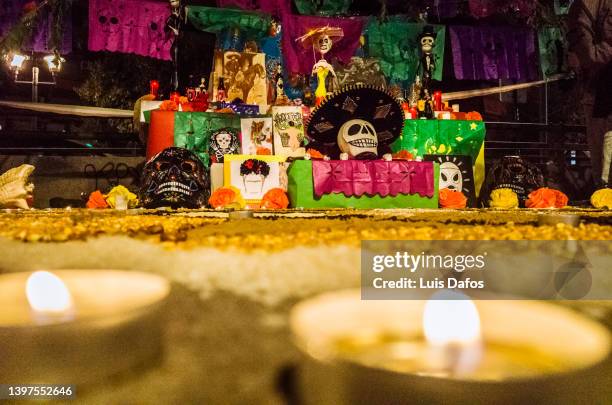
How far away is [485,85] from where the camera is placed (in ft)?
29.2

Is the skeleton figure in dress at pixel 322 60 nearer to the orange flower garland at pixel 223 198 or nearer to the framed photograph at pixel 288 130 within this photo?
the framed photograph at pixel 288 130

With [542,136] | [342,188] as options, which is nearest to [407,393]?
[342,188]

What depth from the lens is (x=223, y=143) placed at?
13.7 ft

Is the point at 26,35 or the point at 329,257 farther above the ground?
the point at 26,35

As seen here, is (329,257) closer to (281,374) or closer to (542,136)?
(281,374)

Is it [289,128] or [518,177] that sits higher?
[289,128]

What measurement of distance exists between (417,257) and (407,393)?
0.87 ft

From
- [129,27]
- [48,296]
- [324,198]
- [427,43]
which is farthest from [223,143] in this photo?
[48,296]

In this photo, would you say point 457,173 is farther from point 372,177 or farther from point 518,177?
point 372,177

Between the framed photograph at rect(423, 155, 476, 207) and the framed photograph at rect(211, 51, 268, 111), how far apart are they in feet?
7.92

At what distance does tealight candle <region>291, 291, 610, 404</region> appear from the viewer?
191 millimetres

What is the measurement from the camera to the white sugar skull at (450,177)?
419cm

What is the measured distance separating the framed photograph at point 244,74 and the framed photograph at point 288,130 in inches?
51.5

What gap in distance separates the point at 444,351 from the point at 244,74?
568 cm
